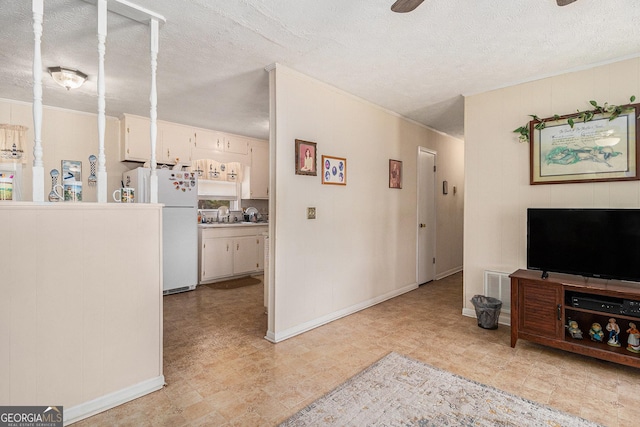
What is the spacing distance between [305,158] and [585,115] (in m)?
2.61

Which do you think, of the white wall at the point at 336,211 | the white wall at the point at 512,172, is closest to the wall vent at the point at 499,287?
the white wall at the point at 512,172

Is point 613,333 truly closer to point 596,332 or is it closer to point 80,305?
point 596,332

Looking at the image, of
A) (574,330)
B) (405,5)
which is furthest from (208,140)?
(574,330)

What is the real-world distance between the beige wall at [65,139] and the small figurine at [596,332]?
586 cm

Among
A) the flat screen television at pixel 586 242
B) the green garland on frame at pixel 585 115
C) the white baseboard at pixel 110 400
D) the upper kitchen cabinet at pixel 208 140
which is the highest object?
the upper kitchen cabinet at pixel 208 140

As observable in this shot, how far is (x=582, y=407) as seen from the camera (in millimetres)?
1938

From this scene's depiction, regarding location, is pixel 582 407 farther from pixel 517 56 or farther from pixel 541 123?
pixel 517 56

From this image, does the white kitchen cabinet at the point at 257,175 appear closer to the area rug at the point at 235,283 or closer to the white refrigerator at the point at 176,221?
the white refrigerator at the point at 176,221

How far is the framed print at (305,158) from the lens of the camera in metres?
3.07

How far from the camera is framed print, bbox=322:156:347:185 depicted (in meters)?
3.38

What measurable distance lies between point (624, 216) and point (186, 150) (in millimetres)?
5400

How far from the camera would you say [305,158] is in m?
3.13

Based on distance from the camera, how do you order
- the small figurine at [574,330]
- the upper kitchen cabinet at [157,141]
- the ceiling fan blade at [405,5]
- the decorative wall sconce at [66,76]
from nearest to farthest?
the ceiling fan blade at [405,5] → the small figurine at [574,330] → the decorative wall sconce at [66,76] → the upper kitchen cabinet at [157,141]

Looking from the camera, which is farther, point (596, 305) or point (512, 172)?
point (512, 172)
